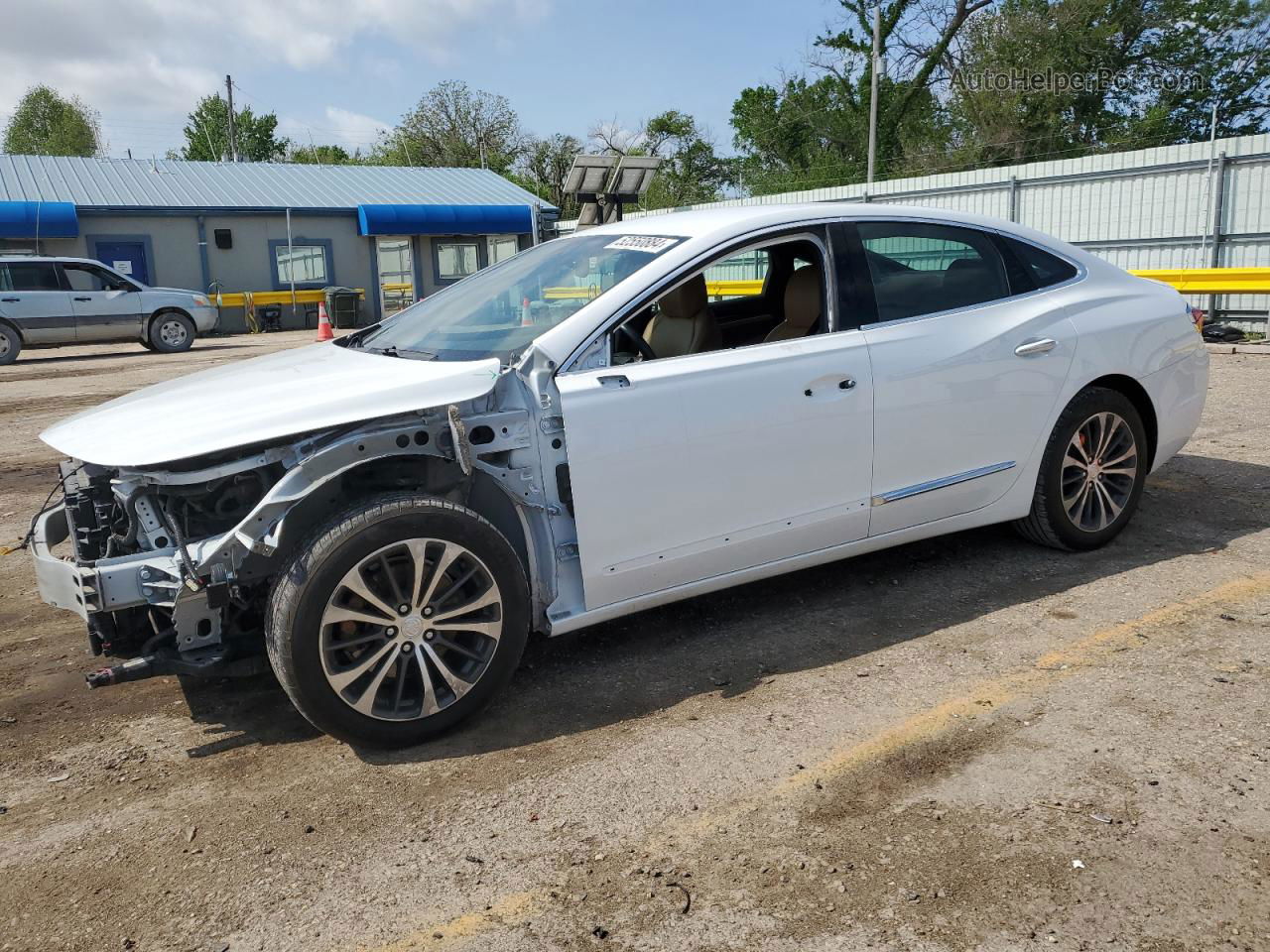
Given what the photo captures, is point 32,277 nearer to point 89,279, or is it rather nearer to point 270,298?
point 89,279

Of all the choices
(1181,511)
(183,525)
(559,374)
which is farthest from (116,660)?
(1181,511)

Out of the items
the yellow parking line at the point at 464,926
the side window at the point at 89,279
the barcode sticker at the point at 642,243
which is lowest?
the yellow parking line at the point at 464,926

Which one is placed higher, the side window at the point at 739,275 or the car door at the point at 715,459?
the side window at the point at 739,275

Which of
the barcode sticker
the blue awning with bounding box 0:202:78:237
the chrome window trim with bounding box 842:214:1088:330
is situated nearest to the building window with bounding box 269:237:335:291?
the blue awning with bounding box 0:202:78:237

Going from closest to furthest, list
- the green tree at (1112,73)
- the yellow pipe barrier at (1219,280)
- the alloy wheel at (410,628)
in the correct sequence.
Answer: the alloy wheel at (410,628) → the yellow pipe barrier at (1219,280) → the green tree at (1112,73)

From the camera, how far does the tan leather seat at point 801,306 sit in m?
4.21


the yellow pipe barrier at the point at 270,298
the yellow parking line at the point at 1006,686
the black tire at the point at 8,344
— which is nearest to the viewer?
the yellow parking line at the point at 1006,686

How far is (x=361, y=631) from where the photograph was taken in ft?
10.7

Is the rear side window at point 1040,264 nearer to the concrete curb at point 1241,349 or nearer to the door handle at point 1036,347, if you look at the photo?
the door handle at point 1036,347

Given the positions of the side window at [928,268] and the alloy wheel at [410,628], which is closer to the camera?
the alloy wheel at [410,628]

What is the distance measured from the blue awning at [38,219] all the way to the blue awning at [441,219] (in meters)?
7.19

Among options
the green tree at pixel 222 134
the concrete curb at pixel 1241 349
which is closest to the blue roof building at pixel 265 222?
the concrete curb at pixel 1241 349

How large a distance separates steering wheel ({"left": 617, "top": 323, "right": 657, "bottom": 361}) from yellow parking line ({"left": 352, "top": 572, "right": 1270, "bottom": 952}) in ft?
5.15

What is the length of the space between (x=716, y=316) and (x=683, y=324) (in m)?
0.53
